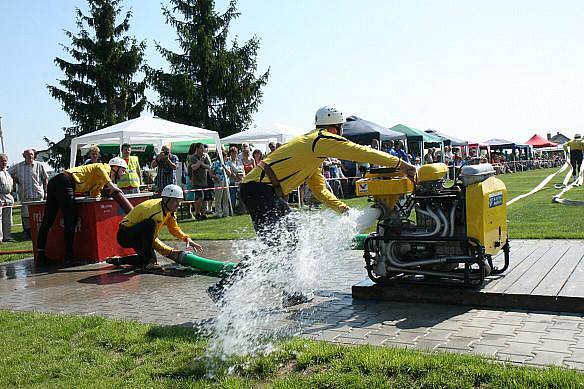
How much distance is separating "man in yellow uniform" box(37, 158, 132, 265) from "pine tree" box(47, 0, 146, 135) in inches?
1017

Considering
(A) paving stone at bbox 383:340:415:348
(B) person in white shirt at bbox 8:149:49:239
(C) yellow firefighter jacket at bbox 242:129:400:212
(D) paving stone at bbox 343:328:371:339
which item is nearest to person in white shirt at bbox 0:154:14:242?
(B) person in white shirt at bbox 8:149:49:239

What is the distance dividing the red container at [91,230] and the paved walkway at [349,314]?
116 cm

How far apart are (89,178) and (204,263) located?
10.5 feet

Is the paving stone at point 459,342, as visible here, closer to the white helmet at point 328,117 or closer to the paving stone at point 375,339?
the paving stone at point 375,339

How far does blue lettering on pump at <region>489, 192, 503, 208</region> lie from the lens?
5892 mm

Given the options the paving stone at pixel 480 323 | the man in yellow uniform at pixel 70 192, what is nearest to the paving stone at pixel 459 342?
the paving stone at pixel 480 323

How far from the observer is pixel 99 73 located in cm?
3556

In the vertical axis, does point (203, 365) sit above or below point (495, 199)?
below

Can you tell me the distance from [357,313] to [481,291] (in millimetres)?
1196

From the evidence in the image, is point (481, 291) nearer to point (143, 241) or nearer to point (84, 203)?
point (143, 241)

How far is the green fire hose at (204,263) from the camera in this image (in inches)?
322

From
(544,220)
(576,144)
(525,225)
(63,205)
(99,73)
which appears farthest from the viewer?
(99,73)

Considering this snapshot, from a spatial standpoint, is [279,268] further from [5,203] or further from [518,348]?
[5,203]

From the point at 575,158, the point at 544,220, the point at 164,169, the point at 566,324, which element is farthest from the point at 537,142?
the point at 566,324
